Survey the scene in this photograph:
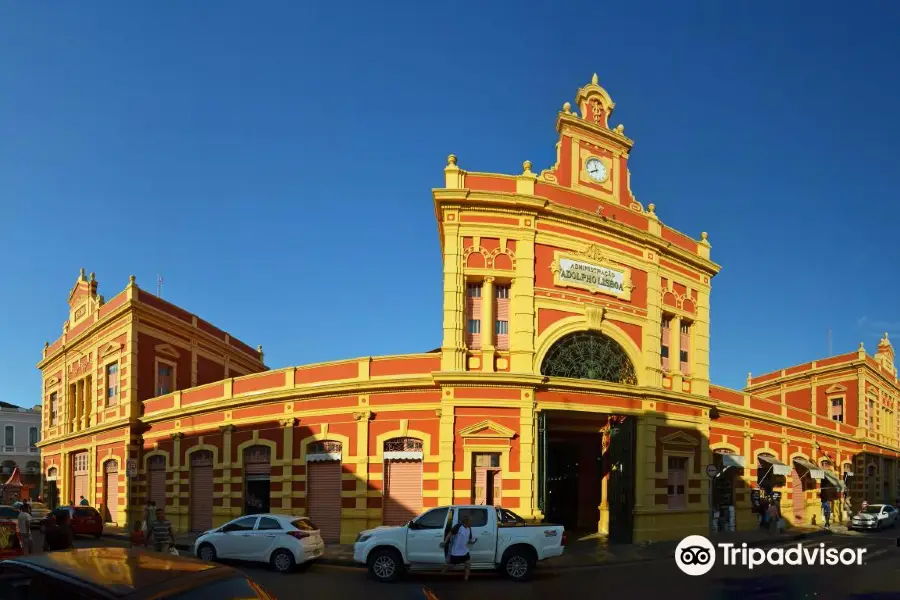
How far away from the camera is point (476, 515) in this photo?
47.4ft

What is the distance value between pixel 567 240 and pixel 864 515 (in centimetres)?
2125

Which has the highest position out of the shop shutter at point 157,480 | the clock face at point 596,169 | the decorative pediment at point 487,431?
the clock face at point 596,169

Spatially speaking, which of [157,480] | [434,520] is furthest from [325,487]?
[157,480]

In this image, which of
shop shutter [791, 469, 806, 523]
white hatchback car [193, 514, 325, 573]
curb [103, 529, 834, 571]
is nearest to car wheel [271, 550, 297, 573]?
white hatchback car [193, 514, 325, 573]

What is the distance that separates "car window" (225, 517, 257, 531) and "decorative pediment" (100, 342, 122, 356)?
1799cm

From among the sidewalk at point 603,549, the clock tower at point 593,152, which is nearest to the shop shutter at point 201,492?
the sidewalk at point 603,549

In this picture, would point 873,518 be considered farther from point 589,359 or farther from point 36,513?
point 36,513

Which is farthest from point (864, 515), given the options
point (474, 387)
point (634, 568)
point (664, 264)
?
point (474, 387)

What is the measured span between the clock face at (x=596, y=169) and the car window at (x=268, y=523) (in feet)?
50.9

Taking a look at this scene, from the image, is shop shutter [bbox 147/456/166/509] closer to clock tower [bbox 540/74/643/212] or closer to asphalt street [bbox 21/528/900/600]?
asphalt street [bbox 21/528/900/600]

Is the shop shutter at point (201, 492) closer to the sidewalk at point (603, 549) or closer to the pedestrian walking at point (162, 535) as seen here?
the sidewalk at point (603, 549)

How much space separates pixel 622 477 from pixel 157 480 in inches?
798

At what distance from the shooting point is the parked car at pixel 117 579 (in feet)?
14.6

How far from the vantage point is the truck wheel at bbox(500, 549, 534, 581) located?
14367 millimetres
